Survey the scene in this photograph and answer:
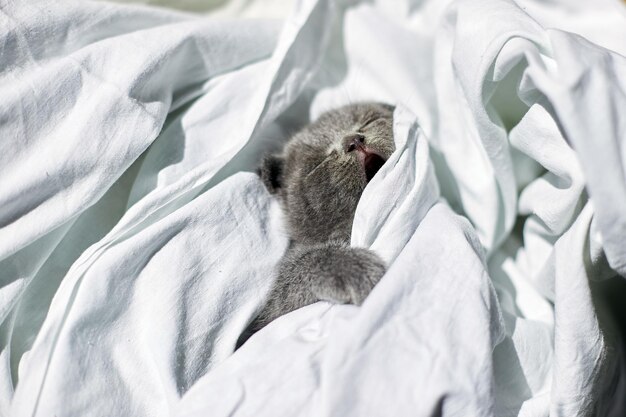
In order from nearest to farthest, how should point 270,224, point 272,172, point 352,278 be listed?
point 352,278 < point 270,224 < point 272,172

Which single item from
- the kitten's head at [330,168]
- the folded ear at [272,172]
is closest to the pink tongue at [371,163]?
the kitten's head at [330,168]

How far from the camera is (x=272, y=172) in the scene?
1224 millimetres

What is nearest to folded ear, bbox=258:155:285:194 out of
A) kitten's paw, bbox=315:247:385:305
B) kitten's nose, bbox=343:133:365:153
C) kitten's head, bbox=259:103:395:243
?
kitten's head, bbox=259:103:395:243

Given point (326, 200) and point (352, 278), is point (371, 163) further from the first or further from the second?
point (352, 278)

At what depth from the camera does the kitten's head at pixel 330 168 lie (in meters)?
1.15

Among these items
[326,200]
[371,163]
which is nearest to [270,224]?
[326,200]

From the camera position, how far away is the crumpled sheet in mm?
793

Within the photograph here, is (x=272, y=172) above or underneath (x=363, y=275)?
above

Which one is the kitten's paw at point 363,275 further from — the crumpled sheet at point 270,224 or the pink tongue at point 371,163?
the pink tongue at point 371,163

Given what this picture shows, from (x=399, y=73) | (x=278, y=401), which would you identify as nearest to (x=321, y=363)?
(x=278, y=401)

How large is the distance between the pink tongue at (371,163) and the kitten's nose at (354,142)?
0.03 metres

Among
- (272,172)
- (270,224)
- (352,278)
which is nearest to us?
(352,278)

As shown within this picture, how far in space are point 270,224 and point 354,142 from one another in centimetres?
27

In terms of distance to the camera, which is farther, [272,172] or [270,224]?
[272,172]
